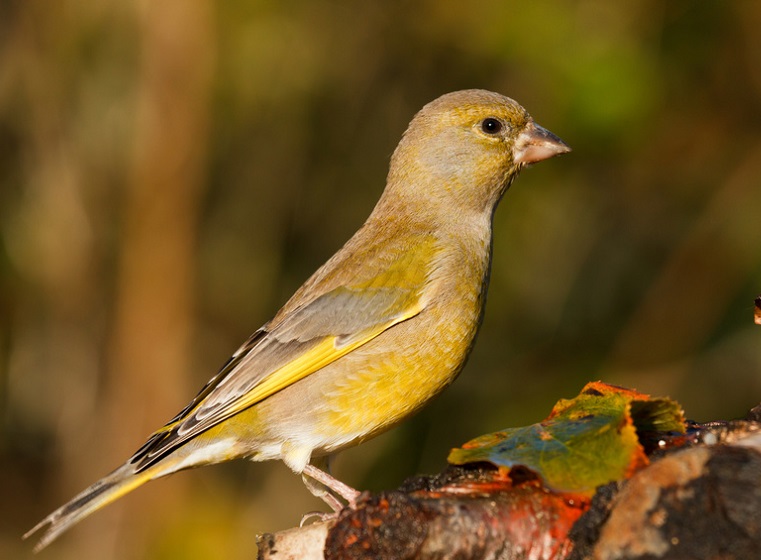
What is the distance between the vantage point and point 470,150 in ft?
16.0

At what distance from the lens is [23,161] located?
733 cm

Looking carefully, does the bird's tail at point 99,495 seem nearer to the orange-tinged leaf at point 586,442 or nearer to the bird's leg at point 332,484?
the bird's leg at point 332,484

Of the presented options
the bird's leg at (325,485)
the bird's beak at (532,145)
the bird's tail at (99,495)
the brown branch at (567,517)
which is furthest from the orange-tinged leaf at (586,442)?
the bird's beak at (532,145)

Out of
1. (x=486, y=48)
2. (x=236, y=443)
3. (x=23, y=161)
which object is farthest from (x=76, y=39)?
(x=236, y=443)

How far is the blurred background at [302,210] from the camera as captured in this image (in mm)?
6617

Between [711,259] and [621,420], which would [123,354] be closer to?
[711,259]

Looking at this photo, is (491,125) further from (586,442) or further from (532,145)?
(586,442)

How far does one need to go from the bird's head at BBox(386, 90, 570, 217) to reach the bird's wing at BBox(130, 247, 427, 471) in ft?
1.85

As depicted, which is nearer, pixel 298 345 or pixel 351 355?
pixel 351 355

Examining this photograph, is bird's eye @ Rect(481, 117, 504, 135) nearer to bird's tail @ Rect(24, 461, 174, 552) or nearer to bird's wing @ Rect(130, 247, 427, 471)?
bird's wing @ Rect(130, 247, 427, 471)

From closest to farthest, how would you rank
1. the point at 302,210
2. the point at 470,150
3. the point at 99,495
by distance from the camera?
the point at 99,495 → the point at 470,150 → the point at 302,210

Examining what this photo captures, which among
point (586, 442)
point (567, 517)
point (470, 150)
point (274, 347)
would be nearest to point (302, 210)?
point (470, 150)

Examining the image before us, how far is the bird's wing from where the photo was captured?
13.5 ft

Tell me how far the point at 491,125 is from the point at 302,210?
3.03 meters
